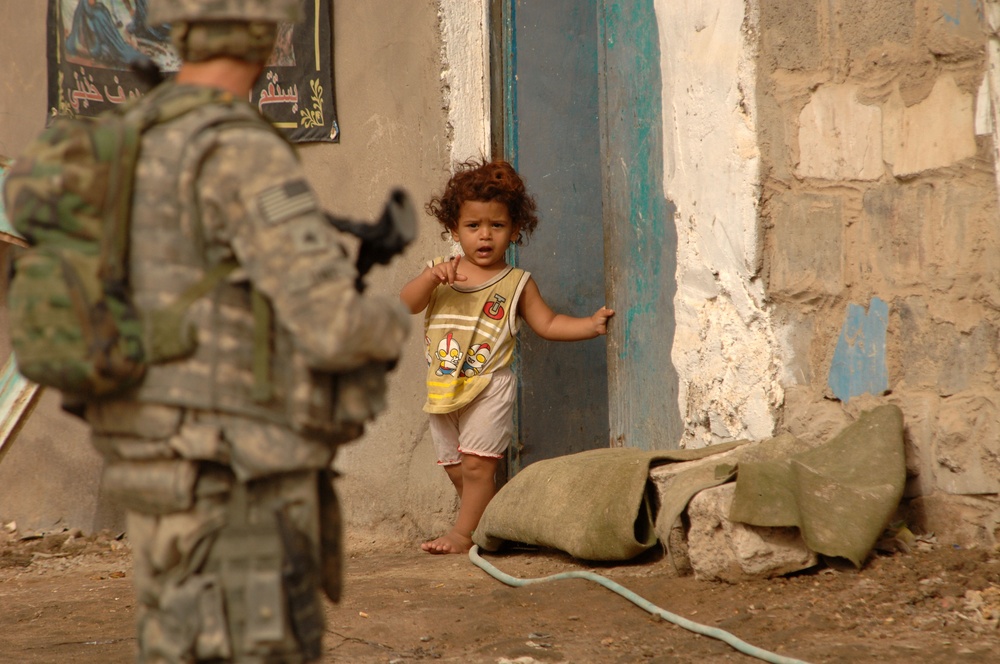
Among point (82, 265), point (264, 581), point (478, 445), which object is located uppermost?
point (82, 265)

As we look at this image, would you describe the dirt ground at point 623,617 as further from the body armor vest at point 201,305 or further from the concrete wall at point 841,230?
the body armor vest at point 201,305

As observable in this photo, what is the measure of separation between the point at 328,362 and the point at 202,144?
428mm

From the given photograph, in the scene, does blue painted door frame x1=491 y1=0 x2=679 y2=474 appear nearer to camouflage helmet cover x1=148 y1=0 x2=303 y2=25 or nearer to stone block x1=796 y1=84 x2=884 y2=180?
stone block x1=796 y1=84 x2=884 y2=180

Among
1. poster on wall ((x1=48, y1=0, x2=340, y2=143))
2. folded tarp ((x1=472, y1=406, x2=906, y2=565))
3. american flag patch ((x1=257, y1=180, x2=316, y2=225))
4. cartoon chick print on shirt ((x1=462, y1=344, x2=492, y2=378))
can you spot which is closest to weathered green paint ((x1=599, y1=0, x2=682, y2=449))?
folded tarp ((x1=472, y1=406, x2=906, y2=565))

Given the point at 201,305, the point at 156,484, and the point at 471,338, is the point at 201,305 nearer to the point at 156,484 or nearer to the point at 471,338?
the point at 156,484

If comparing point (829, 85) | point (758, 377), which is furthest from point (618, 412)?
point (829, 85)

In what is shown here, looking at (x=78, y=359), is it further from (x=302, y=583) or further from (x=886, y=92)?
(x=886, y=92)

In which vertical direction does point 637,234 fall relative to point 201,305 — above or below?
above

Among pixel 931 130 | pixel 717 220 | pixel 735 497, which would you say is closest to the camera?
pixel 735 497

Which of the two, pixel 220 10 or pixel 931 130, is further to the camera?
pixel 931 130

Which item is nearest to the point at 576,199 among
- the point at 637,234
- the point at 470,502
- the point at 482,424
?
the point at 637,234

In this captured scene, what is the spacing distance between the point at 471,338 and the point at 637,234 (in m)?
0.77

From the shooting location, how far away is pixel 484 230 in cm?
445

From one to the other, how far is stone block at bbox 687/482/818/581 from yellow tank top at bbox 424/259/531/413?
4.35ft
